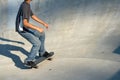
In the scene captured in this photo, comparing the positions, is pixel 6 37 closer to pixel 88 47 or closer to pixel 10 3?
pixel 10 3

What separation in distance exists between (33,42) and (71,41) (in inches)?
70.3

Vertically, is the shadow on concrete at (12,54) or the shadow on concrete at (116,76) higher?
the shadow on concrete at (12,54)

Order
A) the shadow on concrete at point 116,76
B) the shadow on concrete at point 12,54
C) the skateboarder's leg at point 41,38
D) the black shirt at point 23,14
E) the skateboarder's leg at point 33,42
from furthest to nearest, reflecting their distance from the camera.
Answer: the shadow on concrete at point 12,54 → the skateboarder's leg at point 41,38 → the skateboarder's leg at point 33,42 → the black shirt at point 23,14 → the shadow on concrete at point 116,76

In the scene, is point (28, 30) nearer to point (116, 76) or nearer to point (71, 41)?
point (71, 41)

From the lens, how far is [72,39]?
9.90 metres

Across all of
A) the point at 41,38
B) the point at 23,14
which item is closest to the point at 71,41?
the point at 41,38

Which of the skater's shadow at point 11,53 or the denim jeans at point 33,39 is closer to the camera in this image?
the denim jeans at point 33,39

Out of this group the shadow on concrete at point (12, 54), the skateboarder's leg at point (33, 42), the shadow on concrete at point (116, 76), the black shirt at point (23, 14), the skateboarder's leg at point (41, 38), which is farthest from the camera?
the shadow on concrete at point (12, 54)

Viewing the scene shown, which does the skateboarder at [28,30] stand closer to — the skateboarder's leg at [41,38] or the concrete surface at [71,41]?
the skateboarder's leg at [41,38]

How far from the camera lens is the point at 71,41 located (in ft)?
32.1

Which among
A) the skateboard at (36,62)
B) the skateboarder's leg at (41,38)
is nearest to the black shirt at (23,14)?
the skateboarder's leg at (41,38)

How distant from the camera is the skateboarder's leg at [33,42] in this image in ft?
26.9

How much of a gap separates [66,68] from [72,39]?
1.81m

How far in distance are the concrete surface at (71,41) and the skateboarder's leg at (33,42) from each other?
295 mm
